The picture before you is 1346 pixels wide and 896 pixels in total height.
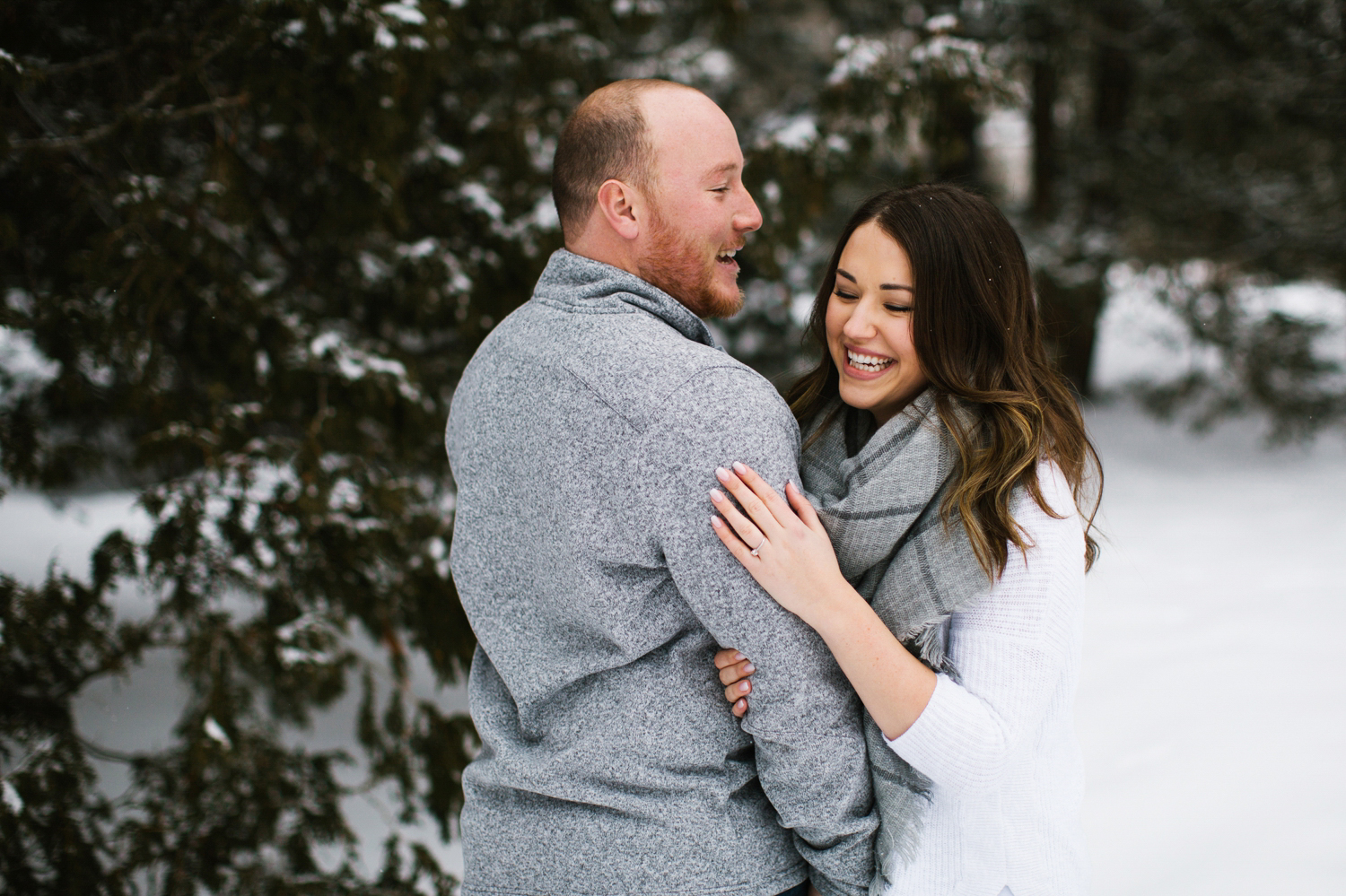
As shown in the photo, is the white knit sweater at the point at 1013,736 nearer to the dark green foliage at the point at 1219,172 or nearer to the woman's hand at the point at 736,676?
the woman's hand at the point at 736,676

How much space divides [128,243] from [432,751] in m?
1.98

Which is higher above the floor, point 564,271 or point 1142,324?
point 564,271

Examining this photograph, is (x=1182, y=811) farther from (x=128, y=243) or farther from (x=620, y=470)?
(x=128, y=243)

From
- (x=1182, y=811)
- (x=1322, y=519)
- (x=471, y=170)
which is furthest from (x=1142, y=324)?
(x=471, y=170)

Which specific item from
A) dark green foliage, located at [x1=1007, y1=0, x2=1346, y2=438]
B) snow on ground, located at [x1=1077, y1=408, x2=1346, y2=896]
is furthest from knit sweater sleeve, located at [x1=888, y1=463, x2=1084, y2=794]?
dark green foliage, located at [x1=1007, y1=0, x2=1346, y2=438]

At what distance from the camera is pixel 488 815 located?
1611 mm

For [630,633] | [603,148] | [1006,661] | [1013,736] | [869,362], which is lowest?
[1013,736]

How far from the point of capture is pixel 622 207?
5.25 ft

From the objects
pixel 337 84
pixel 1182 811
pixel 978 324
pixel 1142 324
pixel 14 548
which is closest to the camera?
pixel 978 324

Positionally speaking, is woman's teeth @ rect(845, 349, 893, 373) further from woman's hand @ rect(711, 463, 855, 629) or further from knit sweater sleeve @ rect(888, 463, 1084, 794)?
woman's hand @ rect(711, 463, 855, 629)

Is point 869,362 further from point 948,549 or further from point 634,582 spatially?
point 634,582

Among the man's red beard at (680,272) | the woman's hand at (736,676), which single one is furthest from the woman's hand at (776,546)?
the man's red beard at (680,272)

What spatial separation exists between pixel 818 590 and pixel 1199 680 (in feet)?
14.3

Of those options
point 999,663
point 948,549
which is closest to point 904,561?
point 948,549
